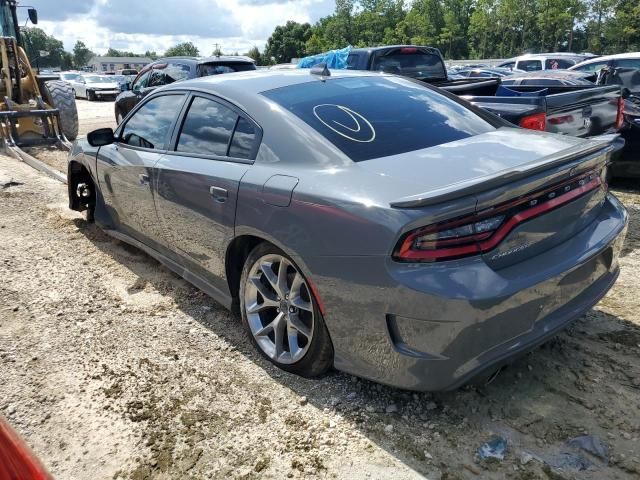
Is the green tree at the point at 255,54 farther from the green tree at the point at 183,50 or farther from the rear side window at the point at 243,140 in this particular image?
the rear side window at the point at 243,140

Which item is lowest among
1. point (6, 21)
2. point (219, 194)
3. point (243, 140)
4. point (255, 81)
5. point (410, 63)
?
point (219, 194)

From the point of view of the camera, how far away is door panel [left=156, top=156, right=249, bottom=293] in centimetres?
308

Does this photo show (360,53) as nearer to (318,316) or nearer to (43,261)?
(43,261)

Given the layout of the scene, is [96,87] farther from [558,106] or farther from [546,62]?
[558,106]

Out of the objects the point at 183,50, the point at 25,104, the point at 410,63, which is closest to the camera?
the point at 410,63

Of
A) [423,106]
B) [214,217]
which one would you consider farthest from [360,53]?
[214,217]

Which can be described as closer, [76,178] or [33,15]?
[76,178]

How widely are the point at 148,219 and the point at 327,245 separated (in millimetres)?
2083

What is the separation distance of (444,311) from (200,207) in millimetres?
1781

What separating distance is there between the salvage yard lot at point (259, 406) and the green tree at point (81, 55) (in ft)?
459

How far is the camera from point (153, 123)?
13.5 feet

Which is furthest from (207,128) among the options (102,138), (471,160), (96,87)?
(96,87)

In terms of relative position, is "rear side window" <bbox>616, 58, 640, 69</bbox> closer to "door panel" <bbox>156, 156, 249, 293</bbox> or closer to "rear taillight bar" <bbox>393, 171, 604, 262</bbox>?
"rear taillight bar" <bbox>393, 171, 604, 262</bbox>

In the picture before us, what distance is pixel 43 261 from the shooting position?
188 inches
